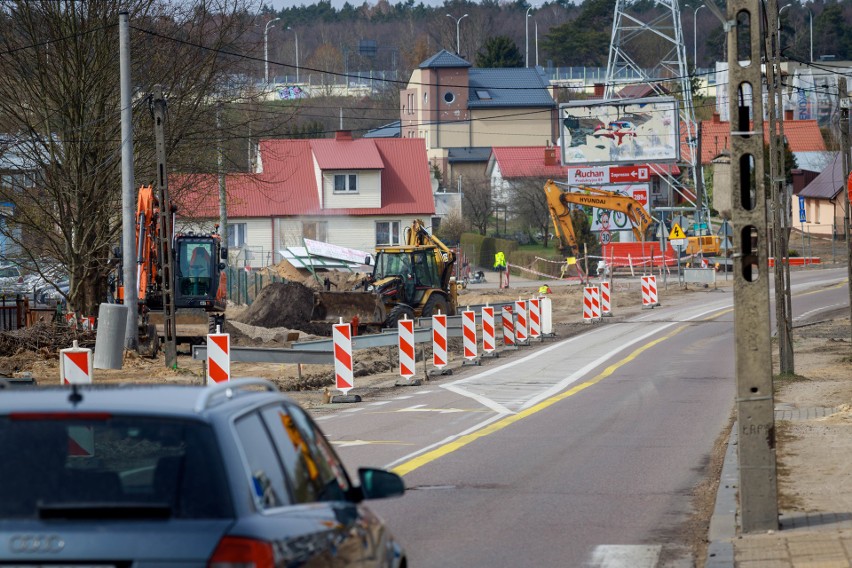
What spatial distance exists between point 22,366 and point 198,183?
12732mm

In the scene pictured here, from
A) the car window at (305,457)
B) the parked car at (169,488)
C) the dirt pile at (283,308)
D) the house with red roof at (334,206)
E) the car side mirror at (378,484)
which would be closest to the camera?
the parked car at (169,488)

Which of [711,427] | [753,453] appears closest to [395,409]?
[711,427]

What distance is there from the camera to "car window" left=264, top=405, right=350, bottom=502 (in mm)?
4840

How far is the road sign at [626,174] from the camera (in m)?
72.1

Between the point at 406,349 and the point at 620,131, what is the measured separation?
168 feet

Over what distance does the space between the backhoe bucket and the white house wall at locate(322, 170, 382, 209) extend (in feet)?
112

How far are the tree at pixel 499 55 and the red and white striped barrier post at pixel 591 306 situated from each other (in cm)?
9469

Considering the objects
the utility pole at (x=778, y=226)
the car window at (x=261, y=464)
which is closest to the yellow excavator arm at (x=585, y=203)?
the utility pole at (x=778, y=226)

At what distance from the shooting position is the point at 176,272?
1270 inches

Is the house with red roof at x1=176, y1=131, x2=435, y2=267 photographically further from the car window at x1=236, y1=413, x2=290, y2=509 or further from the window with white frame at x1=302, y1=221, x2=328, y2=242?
the car window at x1=236, y1=413, x2=290, y2=509

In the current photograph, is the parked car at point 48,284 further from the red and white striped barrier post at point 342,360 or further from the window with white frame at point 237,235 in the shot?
the window with white frame at point 237,235

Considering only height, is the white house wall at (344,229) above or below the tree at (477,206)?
below

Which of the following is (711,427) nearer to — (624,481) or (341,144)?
(624,481)

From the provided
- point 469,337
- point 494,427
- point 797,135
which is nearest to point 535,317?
point 469,337
